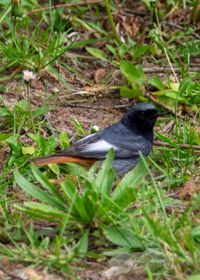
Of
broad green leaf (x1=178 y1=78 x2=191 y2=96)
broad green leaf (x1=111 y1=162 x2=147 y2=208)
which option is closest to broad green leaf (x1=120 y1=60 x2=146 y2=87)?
broad green leaf (x1=178 y1=78 x2=191 y2=96)

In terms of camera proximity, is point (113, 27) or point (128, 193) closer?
point (128, 193)

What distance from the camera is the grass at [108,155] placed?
3865 mm

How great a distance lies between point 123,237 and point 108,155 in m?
0.70

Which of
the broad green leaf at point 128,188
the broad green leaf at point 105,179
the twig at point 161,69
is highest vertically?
the broad green leaf at point 105,179

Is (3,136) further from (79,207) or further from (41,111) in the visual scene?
(79,207)

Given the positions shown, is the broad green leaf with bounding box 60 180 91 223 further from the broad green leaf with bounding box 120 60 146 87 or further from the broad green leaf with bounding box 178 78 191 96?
the broad green leaf with bounding box 120 60 146 87

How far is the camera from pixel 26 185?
14.2 feet

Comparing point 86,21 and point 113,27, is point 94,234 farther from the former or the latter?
point 86,21

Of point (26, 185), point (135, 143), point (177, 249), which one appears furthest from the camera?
point (135, 143)

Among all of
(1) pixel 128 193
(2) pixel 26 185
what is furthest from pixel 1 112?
(1) pixel 128 193

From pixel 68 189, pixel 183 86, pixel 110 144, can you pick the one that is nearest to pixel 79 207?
pixel 68 189

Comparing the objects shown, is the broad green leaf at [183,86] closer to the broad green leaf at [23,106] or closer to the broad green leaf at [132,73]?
the broad green leaf at [132,73]

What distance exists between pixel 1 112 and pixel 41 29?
1711mm

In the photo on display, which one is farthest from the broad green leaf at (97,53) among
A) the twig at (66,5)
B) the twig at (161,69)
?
the twig at (66,5)
